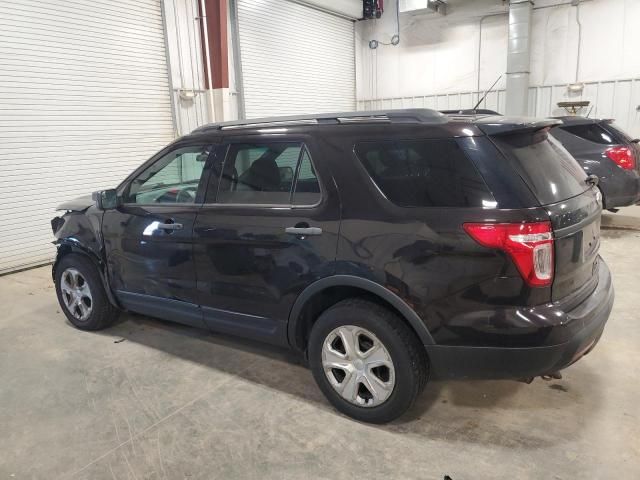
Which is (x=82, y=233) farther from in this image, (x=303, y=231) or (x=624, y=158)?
(x=624, y=158)

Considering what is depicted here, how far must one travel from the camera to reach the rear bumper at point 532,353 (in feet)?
7.06

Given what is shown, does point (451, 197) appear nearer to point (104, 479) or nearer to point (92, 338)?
point (104, 479)

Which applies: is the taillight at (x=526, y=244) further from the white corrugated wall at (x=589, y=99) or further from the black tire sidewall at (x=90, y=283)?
the white corrugated wall at (x=589, y=99)

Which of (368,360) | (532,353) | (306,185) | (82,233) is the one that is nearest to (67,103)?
(82,233)

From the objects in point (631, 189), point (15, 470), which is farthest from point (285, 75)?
point (15, 470)

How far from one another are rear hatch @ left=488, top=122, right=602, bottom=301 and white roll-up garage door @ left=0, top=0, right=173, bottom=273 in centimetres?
615

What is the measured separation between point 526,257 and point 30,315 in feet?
14.7

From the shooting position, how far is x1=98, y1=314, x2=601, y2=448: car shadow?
252 cm

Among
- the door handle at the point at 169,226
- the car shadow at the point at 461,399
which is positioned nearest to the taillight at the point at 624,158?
the car shadow at the point at 461,399

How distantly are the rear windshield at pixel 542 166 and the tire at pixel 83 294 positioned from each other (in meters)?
3.21

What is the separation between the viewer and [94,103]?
6.97m

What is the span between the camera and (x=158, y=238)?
334 cm

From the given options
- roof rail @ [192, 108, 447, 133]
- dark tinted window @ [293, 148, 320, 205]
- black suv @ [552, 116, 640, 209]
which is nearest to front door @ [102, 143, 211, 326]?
roof rail @ [192, 108, 447, 133]

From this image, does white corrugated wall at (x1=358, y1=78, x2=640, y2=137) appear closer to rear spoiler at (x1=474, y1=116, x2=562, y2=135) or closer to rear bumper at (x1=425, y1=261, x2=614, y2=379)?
rear spoiler at (x1=474, y1=116, x2=562, y2=135)
